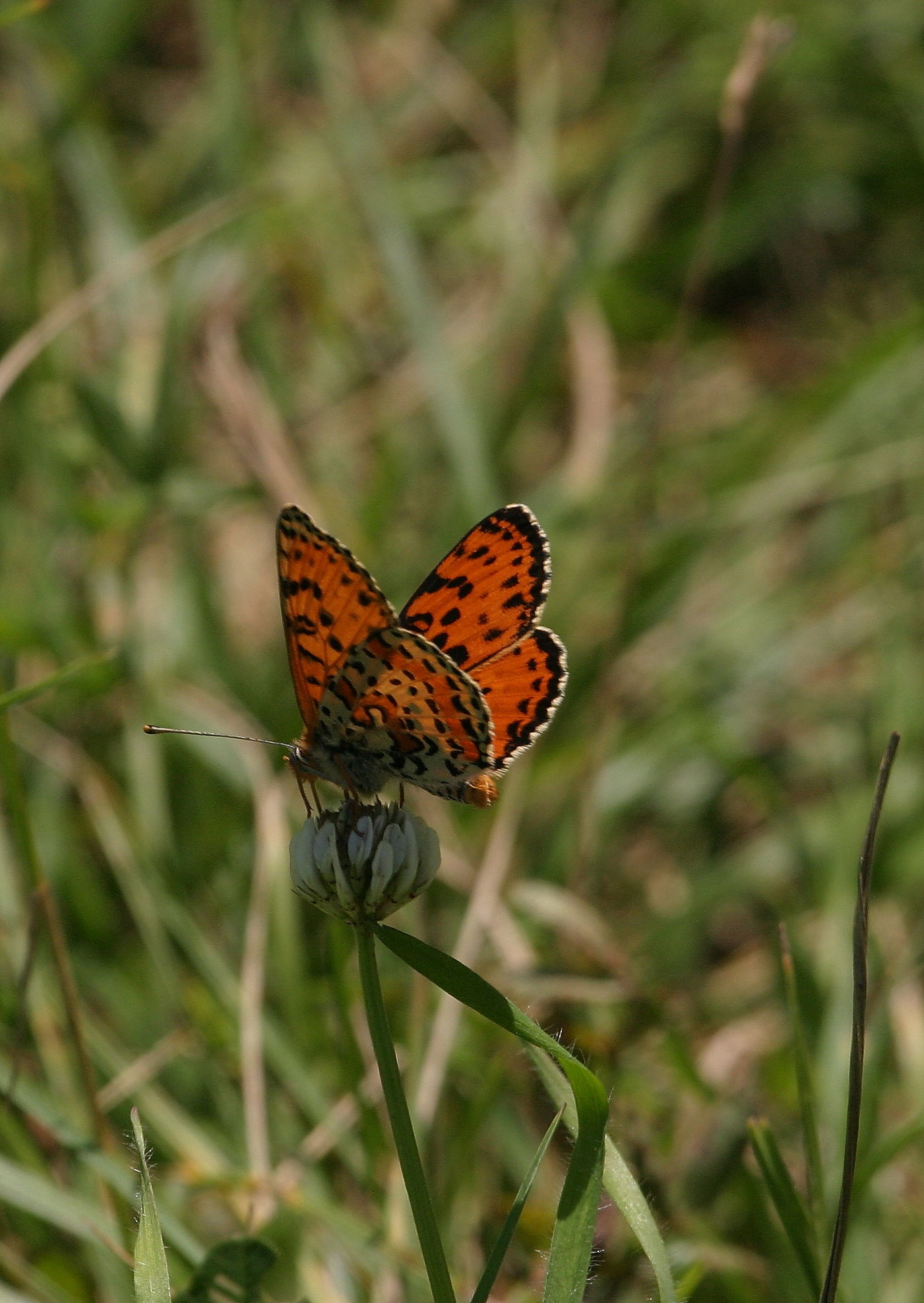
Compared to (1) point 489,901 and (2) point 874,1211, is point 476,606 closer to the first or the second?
(1) point 489,901

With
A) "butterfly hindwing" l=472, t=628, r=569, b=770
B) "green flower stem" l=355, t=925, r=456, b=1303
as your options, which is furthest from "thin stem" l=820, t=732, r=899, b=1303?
"butterfly hindwing" l=472, t=628, r=569, b=770

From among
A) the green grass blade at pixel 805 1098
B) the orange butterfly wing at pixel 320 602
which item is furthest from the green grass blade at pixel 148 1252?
the green grass blade at pixel 805 1098

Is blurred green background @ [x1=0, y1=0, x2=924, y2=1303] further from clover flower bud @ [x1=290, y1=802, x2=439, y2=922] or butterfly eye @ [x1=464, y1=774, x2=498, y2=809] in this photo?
clover flower bud @ [x1=290, y1=802, x2=439, y2=922]

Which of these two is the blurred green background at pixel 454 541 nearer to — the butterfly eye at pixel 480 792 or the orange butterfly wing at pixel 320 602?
the butterfly eye at pixel 480 792

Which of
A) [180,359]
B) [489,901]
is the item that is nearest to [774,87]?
[180,359]

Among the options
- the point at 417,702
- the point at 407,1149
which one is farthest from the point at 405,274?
the point at 407,1149
